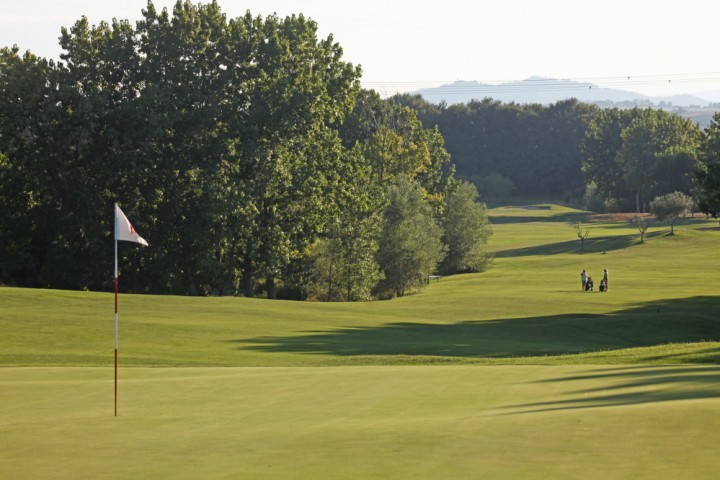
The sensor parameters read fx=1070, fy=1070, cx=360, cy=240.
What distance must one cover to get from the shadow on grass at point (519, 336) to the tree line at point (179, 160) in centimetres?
2075

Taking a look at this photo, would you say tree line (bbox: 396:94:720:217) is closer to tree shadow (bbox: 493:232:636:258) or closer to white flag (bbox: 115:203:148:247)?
tree shadow (bbox: 493:232:636:258)

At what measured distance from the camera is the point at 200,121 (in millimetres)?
64000

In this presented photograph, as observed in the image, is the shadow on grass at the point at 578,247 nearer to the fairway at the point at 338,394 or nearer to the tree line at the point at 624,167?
the tree line at the point at 624,167

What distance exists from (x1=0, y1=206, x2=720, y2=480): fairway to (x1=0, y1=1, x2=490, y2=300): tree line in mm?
16484

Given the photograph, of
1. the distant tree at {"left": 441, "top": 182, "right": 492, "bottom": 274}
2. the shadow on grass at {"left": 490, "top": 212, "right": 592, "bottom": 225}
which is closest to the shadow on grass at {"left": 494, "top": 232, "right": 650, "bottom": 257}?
the distant tree at {"left": 441, "top": 182, "right": 492, "bottom": 274}

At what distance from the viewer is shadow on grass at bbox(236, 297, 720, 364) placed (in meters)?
34.8

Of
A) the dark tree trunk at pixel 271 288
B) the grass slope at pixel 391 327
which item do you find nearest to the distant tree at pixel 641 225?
the grass slope at pixel 391 327

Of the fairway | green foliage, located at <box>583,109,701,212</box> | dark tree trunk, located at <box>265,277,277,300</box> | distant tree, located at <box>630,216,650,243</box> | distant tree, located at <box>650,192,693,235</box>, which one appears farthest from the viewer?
green foliage, located at <box>583,109,701,212</box>

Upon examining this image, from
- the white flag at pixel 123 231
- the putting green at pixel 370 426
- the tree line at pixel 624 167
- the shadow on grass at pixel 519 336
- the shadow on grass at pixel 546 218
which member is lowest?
the shadow on grass at pixel 519 336

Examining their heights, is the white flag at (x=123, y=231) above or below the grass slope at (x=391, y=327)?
above

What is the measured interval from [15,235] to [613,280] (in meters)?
40.6

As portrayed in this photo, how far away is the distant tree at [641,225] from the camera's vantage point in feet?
349

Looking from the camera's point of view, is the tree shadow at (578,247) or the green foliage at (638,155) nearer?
the tree shadow at (578,247)

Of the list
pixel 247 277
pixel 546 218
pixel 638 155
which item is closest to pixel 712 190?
pixel 247 277
